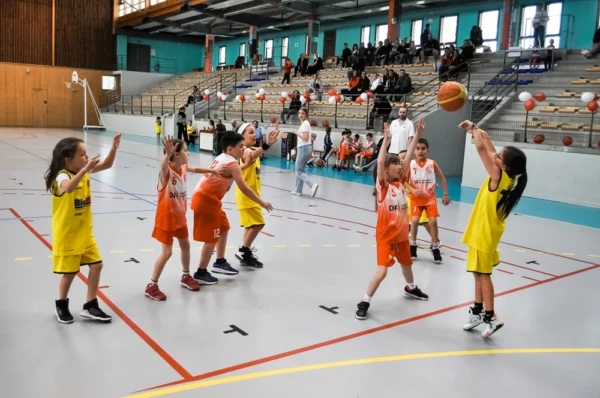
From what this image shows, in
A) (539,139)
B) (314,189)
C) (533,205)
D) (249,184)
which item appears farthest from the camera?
(539,139)

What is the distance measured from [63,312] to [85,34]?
34.9 m

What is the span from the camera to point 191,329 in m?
3.89

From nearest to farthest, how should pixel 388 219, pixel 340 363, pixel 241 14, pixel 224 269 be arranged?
pixel 340 363 < pixel 388 219 < pixel 224 269 < pixel 241 14

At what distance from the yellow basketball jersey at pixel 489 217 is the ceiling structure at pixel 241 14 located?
2208cm

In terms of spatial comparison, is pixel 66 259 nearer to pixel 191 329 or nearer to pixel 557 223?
pixel 191 329

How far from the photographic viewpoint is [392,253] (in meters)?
4.50

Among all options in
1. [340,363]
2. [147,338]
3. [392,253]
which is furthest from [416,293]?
[147,338]

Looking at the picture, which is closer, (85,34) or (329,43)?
(329,43)

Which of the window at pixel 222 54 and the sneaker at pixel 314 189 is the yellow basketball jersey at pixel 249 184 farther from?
the window at pixel 222 54

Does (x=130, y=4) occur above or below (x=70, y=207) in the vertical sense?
above

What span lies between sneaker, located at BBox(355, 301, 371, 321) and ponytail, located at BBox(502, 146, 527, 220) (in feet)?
4.45

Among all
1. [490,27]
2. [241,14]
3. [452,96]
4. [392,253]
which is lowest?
[392,253]

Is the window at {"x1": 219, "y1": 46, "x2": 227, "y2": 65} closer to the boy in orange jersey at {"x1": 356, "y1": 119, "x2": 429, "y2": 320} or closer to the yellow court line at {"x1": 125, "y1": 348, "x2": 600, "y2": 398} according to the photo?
the boy in orange jersey at {"x1": 356, "y1": 119, "x2": 429, "y2": 320}

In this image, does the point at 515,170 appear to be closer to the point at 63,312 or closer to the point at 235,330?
the point at 235,330
